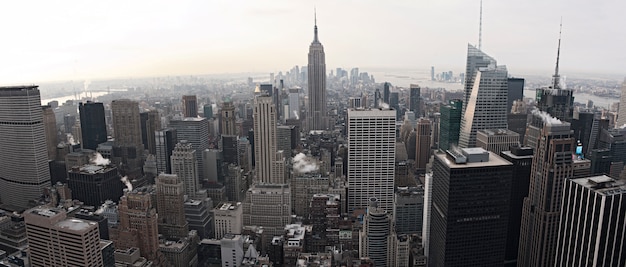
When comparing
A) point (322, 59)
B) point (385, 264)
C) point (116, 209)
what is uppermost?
point (322, 59)

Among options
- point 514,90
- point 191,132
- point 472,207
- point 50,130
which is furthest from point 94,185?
point 514,90

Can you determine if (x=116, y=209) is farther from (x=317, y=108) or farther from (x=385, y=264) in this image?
(x=317, y=108)

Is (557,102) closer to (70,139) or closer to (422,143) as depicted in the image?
(422,143)


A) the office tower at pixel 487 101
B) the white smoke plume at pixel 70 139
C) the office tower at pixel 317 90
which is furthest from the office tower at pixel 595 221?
the office tower at pixel 317 90

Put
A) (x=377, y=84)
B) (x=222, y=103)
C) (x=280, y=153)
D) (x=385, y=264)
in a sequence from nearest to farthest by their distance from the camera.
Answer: (x=385, y=264)
(x=280, y=153)
(x=222, y=103)
(x=377, y=84)

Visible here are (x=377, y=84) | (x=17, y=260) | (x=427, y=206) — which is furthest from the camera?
(x=377, y=84)

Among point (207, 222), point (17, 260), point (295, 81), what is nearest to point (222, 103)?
point (295, 81)

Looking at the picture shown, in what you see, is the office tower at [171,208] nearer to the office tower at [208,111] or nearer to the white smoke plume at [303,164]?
the white smoke plume at [303,164]

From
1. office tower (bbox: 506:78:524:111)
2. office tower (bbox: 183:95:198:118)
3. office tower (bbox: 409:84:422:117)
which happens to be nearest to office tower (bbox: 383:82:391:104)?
office tower (bbox: 409:84:422:117)
